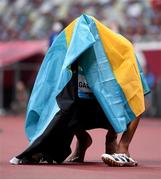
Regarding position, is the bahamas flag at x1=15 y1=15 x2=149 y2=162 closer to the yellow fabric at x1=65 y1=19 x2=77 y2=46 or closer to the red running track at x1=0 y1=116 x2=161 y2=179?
the yellow fabric at x1=65 y1=19 x2=77 y2=46

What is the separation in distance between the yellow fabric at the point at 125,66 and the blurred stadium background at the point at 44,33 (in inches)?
542

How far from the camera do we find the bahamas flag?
6.50 meters

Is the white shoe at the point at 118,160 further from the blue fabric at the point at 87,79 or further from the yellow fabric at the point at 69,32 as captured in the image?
the yellow fabric at the point at 69,32

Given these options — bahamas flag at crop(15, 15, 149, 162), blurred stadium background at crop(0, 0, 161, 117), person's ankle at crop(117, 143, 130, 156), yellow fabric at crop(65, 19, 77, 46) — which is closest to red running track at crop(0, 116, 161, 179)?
person's ankle at crop(117, 143, 130, 156)

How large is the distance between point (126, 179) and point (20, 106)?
63.3 feet

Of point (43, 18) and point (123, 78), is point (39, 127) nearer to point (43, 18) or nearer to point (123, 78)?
point (123, 78)

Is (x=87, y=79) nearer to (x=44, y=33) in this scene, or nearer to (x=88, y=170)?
(x=88, y=170)

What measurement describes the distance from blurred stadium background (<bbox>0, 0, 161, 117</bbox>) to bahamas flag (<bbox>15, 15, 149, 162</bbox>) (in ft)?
45.2

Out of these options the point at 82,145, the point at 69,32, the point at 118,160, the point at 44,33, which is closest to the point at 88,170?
the point at 118,160

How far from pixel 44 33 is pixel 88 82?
19119mm

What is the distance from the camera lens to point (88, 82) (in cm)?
665

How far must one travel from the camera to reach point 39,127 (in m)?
6.65

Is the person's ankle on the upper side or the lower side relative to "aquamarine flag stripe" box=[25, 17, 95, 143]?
lower


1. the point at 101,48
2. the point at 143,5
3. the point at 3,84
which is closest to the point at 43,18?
the point at 3,84
